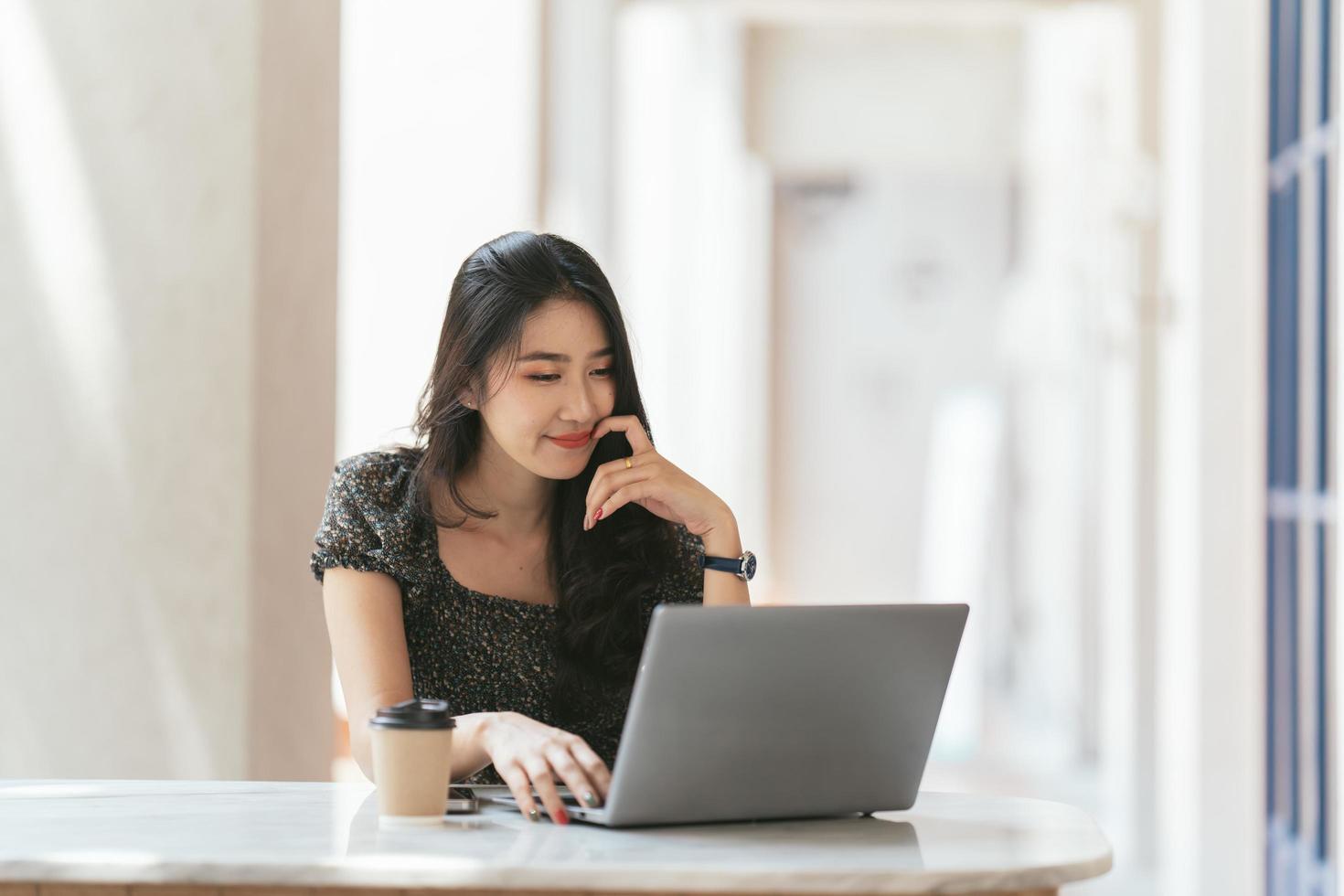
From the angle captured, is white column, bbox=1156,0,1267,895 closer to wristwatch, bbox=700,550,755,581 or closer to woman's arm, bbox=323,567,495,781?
wristwatch, bbox=700,550,755,581

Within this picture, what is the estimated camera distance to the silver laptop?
1.15 metres

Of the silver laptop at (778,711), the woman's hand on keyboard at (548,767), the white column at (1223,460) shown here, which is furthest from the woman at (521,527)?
the white column at (1223,460)

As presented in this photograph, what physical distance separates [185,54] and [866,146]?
7180mm

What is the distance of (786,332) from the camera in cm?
976

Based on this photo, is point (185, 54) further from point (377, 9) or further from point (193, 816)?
point (377, 9)

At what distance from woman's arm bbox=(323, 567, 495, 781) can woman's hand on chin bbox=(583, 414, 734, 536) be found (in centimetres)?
24

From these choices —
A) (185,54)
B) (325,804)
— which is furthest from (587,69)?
(325,804)

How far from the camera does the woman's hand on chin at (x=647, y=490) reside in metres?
1.69

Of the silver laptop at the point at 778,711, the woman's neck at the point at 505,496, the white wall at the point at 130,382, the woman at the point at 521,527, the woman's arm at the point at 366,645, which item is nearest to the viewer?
the silver laptop at the point at 778,711

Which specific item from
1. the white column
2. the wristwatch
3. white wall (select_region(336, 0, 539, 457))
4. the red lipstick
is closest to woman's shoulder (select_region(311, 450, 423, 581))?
the red lipstick

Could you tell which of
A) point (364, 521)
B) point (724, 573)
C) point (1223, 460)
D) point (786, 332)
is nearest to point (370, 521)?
point (364, 521)

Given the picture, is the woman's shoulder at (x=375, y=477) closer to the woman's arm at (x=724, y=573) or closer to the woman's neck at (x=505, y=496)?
the woman's neck at (x=505, y=496)

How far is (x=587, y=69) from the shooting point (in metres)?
4.84

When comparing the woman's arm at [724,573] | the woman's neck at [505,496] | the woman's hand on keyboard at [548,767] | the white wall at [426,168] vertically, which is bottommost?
the woman's hand on keyboard at [548,767]
